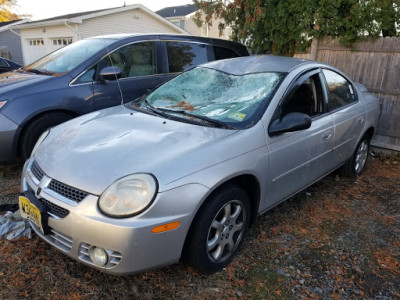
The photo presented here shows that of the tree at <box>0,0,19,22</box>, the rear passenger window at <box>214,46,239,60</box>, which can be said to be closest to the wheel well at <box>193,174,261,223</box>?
the rear passenger window at <box>214,46,239,60</box>

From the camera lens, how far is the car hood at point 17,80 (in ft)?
12.6

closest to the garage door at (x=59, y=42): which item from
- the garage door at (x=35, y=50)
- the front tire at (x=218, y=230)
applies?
the garage door at (x=35, y=50)

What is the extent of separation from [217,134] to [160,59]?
9.52 feet

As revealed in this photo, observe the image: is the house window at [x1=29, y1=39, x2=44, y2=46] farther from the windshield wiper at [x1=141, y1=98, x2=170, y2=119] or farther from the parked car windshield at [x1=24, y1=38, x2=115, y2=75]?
the windshield wiper at [x1=141, y1=98, x2=170, y2=119]

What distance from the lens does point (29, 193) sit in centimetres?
230

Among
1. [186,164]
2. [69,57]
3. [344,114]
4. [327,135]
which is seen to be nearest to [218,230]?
[186,164]

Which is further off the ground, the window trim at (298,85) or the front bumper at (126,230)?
the window trim at (298,85)

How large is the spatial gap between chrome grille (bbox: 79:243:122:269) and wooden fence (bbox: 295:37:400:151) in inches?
205

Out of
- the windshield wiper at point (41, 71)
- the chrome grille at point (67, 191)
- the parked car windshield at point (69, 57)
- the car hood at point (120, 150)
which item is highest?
the parked car windshield at point (69, 57)

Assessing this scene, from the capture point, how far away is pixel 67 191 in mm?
2072

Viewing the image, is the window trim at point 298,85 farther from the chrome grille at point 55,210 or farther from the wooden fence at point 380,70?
the wooden fence at point 380,70

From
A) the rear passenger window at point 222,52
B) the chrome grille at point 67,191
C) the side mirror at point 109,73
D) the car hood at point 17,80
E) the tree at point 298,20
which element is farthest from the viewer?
the rear passenger window at point 222,52

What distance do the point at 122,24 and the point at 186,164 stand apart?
17.1 m

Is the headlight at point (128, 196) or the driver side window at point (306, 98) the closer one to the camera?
the headlight at point (128, 196)
